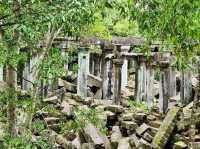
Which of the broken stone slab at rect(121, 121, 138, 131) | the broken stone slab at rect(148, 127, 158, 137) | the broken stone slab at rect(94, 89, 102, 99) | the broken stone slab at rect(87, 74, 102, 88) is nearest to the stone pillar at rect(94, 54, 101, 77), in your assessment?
the broken stone slab at rect(87, 74, 102, 88)

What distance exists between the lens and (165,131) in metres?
15.1

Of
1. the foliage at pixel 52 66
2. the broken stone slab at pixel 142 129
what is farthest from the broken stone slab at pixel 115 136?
the foliage at pixel 52 66

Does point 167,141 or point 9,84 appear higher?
point 9,84

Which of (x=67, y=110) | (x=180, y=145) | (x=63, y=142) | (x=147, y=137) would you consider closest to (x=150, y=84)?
(x=67, y=110)

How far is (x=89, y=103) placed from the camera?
22.1 metres

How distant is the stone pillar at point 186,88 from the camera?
19.2m

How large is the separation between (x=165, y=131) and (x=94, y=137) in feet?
6.49

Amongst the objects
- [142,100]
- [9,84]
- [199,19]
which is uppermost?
[199,19]

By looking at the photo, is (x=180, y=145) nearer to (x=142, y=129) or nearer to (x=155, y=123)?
(x=142, y=129)

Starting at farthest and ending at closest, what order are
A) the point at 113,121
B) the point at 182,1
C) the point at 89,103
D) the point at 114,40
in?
the point at 114,40 < the point at 89,103 < the point at 113,121 < the point at 182,1

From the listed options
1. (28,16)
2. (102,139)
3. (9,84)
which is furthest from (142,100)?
(28,16)

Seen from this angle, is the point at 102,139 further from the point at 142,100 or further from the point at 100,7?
the point at 142,100

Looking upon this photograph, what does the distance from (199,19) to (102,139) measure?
7033 millimetres

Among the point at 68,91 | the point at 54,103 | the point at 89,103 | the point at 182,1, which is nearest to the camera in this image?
the point at 182,1
